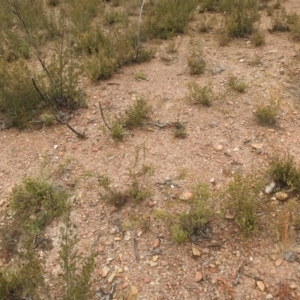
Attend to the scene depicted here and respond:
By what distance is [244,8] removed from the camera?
640cm

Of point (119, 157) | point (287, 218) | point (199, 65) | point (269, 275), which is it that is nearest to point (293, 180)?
point (287, 218)

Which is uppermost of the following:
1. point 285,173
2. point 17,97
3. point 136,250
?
point 17,97

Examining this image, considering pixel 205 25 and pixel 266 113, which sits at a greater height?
pixel 205 25

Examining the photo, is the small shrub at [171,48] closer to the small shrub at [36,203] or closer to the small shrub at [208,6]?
the small shrub at [208,6]

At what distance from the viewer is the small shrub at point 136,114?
4.17 metres

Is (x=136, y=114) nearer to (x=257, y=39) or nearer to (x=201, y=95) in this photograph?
(x=201, y=95)

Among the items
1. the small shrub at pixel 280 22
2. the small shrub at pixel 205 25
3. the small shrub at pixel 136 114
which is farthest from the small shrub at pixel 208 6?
the small shrub at pixel 136 114

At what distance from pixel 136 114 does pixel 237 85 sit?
1.53m

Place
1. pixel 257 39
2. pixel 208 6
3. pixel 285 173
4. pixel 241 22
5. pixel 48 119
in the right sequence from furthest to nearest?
pixel 208 6, pixel 241 22, pixel 257 39, pixel 48 119, pixel 285 173

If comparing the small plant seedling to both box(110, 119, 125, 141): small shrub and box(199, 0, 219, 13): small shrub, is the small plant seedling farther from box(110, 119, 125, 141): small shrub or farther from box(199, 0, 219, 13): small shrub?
box(199, 0, 219, 13): small shrub

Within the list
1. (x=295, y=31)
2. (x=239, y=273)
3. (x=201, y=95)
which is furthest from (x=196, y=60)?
(x=239, y=273)

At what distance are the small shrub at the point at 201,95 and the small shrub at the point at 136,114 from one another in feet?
2.15

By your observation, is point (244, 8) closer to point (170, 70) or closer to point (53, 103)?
point (170, 70)

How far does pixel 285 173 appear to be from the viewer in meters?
3.28
